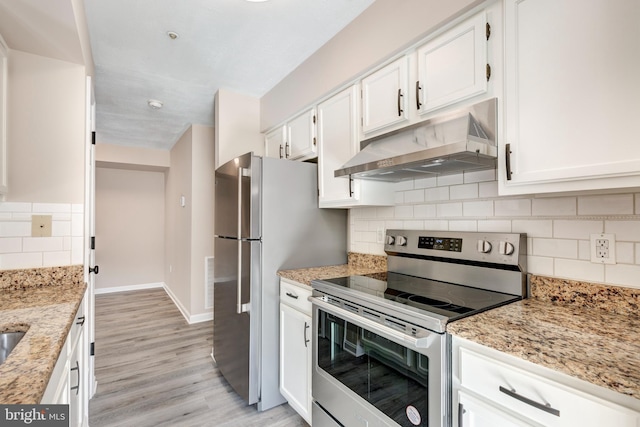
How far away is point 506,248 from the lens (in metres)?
1.43

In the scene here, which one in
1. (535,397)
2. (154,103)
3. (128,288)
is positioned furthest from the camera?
(128,288)

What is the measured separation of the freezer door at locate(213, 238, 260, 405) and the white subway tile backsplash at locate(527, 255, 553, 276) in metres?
1.51

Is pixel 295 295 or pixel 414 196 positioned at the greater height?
pixel 414 196

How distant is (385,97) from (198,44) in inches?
55.3

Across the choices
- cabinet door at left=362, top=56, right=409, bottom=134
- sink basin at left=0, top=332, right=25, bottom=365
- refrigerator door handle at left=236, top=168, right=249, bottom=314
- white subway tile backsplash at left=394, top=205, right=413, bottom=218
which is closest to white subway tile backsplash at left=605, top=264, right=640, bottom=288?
white subway tile backsplash at left=394, top=205, right=413, bottom=218

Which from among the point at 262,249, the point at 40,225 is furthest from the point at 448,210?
the point at 40,225

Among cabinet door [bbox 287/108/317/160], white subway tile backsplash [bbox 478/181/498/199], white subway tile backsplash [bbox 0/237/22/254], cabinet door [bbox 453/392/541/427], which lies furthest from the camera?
cabinet door [bbox 287/108/317/160]

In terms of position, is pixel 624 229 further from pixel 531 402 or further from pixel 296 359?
pixel 296 359

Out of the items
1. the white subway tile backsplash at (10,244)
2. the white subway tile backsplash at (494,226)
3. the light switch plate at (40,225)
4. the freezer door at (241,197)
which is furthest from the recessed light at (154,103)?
the white subway tile backsplash at (494,226)

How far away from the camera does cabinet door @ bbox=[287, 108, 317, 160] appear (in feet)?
7.90

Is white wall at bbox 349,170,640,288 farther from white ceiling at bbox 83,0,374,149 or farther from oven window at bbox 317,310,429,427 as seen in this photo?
white ceiling at bbox 83,0,374,149

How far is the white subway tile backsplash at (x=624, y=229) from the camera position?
1145 mm

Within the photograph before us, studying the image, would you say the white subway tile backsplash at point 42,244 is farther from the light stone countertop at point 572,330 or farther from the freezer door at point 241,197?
the light stone countertop at point 572,330

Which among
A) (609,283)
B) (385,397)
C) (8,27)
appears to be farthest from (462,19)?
(8,27)
